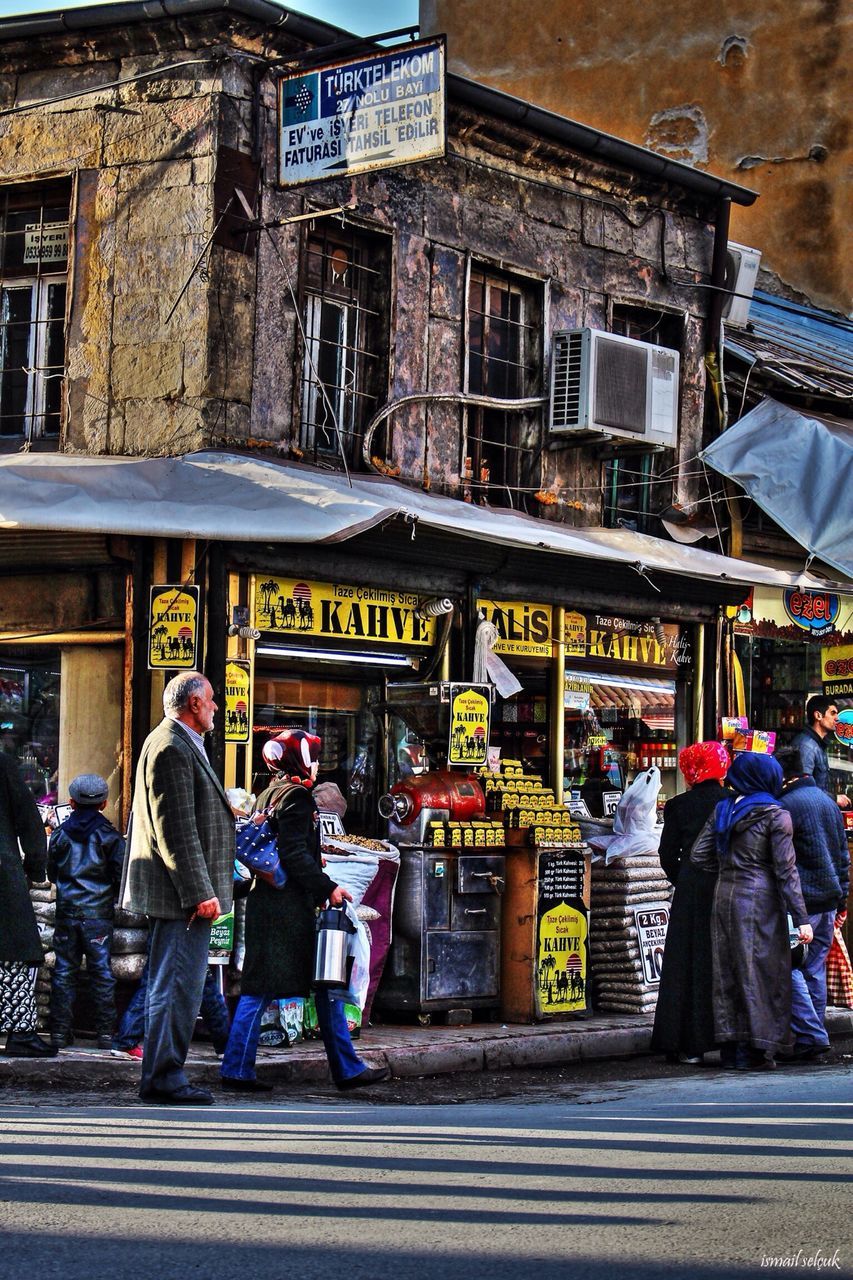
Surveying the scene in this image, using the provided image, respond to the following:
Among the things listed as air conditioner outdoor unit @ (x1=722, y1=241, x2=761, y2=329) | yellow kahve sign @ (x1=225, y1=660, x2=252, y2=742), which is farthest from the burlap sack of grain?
air conditioner outdoor unit @ (x1=722, y1=241, x2=761, y2=329)

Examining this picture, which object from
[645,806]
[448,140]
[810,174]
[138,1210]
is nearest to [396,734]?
[645,806]

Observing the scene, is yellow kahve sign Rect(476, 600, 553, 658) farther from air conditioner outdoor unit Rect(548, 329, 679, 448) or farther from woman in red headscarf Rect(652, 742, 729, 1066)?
woman in red headscarf Rect(652, 742, 729, 1066)

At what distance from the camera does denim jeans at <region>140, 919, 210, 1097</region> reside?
25.7 ft

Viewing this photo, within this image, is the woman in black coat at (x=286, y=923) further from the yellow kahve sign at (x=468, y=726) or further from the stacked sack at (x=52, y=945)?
the yellow kahve sign at (x=468, y=726)

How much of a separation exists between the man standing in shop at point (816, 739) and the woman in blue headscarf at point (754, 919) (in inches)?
92.1

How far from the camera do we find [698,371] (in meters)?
16.0

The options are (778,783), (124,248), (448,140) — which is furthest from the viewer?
(448,140)

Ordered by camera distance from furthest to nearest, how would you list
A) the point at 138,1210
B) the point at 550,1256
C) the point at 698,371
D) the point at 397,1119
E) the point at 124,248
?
the point at 698,371, the point at 124,248, the point at 397,1119, the point at 138,1210, the point at 550,1256

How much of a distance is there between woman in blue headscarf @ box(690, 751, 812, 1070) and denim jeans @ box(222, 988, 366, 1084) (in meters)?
2.15

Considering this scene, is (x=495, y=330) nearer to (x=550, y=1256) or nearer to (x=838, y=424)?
(x=838, y=424)

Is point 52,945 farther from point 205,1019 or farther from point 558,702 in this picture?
point 558,702

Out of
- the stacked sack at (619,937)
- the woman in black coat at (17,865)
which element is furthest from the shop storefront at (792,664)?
the woman in black coat at (17,865)

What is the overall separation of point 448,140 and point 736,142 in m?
9.54

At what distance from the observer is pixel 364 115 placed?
1166cm
